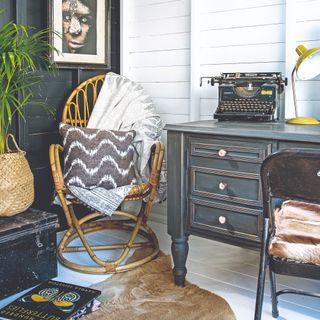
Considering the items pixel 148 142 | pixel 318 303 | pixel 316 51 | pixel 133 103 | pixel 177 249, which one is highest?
pixel 316 51

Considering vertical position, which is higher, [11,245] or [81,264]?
[11,245]

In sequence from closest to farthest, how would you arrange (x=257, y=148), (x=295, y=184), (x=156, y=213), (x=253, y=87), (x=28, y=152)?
(x=295, y=184), (x=257, y=148), (x=253, y=87), (x=28, y=152), (x=156, y=213)

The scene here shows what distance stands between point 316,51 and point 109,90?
1406 millimetres

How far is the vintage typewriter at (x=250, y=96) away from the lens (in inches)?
104

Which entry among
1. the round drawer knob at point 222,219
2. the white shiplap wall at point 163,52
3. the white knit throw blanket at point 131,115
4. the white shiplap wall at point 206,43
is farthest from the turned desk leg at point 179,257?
the white shiplap wall at point 163,52

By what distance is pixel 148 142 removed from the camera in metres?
3.06

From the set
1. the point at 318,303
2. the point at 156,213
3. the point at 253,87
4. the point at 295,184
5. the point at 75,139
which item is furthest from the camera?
the point at 156,213

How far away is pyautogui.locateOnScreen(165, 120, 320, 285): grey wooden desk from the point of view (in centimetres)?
221

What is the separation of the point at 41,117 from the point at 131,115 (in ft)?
2.01

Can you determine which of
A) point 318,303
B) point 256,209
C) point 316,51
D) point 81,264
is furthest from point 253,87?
point 81,264

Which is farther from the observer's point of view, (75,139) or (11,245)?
(75,139)

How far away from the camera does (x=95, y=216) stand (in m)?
3.13

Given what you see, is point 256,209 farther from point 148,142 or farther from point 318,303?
point 148,142

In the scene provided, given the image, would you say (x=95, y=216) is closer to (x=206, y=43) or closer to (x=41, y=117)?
(x=41, y=117)
